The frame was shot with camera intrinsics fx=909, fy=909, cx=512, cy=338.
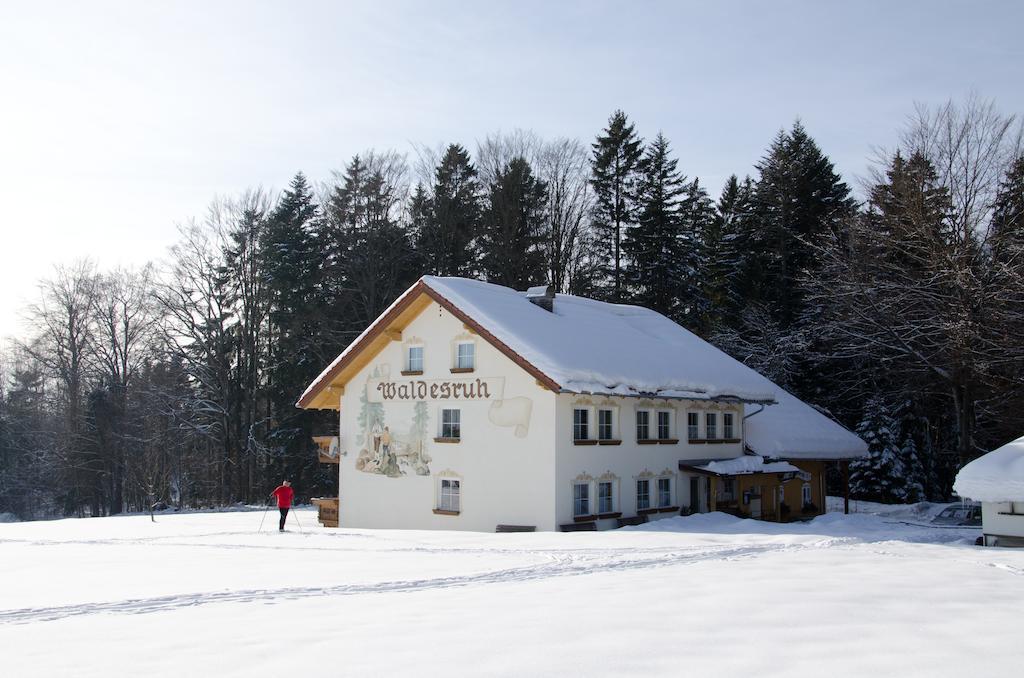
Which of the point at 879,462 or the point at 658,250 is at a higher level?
A: the point at 658,250

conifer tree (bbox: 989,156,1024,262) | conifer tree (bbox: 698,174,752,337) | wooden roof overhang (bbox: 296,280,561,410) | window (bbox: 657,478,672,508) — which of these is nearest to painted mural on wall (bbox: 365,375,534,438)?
wooden roof overhang (bbox: 296,280,561,410)

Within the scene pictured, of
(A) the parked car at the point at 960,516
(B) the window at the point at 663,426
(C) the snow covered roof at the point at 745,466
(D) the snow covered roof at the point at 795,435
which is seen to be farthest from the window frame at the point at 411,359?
(A) the parked car at the point at 960,516

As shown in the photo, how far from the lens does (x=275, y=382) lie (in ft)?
160

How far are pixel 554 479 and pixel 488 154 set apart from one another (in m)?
29.5

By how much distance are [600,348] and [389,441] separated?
719 centimetres

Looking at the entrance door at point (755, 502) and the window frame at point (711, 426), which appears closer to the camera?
the window frame at point (711, 426)

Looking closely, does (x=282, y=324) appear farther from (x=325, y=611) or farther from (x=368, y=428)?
(x=325, y=611)

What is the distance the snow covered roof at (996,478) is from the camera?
820 inches

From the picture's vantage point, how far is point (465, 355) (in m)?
27.0

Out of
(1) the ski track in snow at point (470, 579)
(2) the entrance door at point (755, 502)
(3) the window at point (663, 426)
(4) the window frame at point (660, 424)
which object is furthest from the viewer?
(2) the entrance door at point (755, 502)

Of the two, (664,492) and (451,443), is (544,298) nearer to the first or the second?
(451,443)

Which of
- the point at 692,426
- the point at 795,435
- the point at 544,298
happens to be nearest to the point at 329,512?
the point at 544,298

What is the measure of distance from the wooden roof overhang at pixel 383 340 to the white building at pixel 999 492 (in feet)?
35.3

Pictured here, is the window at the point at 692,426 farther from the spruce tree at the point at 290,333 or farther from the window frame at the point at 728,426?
the spruce tree at the point at 290,333
